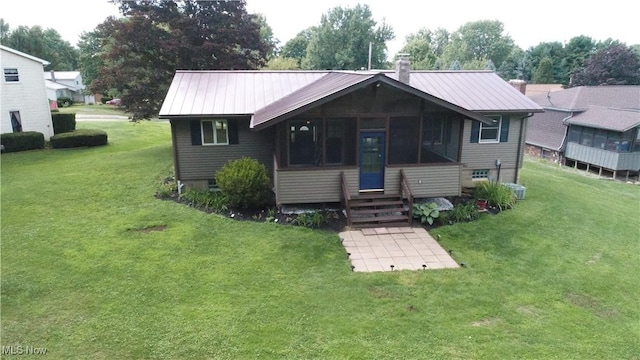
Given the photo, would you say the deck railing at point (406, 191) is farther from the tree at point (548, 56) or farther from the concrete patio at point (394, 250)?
the tree at point (548, 56)

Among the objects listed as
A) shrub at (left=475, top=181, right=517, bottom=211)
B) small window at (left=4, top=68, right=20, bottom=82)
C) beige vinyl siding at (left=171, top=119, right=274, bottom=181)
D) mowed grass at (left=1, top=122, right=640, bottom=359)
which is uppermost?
small window at (left=4, top=68, right=20, bottom=82)

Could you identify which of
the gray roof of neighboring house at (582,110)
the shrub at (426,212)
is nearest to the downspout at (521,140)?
the shrub at (426,212)

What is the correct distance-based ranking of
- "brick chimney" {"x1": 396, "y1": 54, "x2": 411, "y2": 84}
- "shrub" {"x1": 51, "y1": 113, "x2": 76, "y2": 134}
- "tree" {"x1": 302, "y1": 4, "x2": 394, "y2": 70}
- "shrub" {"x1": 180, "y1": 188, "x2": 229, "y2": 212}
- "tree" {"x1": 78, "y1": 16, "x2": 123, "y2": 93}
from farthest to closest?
1. "tree" {"x1": 302, "y1": 4, "x2": 394, "y2": 70}
2. "tree" {"x1": 78, "y1": 16, "x2": 123, "y2": 93}
3. "shrub" {"x1": 51, "y1": 113, "x2": 76, "y2": 134}
4. "brick chimney" {"x1": 396, "y1": 54, "x2": 411, "y2": 84}
5. "shrub" {"x1": 180, "y1": 188, "x2": 229, "y2": 212}

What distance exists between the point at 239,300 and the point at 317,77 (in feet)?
35.8

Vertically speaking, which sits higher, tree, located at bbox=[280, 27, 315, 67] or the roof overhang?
tree, located at bbox=[280, 27, 315, 67]

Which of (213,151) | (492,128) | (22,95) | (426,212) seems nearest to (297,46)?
(22,95)

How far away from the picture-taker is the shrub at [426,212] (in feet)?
39.6

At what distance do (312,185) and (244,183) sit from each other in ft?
6.73

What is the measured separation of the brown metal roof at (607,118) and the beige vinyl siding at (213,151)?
Answer: 19423 mm

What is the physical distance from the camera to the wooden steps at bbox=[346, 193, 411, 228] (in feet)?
39.0

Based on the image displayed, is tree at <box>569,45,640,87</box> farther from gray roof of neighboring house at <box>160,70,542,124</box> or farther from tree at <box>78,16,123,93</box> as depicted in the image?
tree at <box>78,16,123,93</box>

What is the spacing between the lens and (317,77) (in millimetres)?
16422

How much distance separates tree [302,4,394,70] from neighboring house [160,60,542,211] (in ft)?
132

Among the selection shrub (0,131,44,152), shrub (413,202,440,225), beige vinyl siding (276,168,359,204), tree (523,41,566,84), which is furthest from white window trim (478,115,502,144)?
tree (523,41,566,84)
